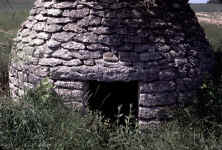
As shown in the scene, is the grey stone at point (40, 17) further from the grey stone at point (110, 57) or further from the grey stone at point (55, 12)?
the grey stone at point (110, 57)

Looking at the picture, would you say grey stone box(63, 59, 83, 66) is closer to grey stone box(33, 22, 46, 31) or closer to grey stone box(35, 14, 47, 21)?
grey stone box(33, 22, 46, 31)

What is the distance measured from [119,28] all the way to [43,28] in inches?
47.4

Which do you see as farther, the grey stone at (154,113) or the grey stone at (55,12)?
the grey stone at (55,12)

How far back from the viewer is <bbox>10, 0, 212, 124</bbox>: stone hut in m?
A: 4.45

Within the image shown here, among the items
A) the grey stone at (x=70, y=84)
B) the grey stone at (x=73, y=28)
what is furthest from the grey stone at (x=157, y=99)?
the grey stone at (x=73, y=28)

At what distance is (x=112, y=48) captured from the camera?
14.6ft

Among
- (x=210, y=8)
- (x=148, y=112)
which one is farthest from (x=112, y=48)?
(x=210, y=8)

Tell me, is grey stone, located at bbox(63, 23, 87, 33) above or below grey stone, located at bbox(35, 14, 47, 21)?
below

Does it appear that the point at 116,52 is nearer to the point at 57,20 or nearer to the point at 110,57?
the point at 110,57

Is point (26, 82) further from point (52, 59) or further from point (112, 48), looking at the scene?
point (112, 48)

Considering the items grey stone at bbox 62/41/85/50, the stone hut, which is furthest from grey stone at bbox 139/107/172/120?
grey stone at bbox 62/41/85/50

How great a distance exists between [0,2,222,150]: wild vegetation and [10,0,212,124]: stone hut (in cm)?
27

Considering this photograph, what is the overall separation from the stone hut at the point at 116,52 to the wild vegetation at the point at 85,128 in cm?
27

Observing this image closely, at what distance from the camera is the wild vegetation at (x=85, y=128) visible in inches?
134
